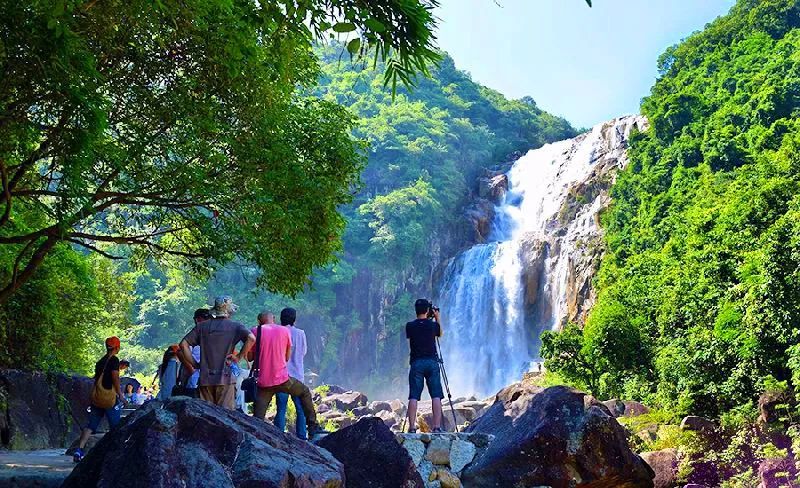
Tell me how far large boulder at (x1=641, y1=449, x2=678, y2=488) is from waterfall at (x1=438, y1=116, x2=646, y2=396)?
18.8 metres

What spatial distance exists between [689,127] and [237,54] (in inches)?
1211

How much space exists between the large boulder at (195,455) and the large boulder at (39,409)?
9.13 m

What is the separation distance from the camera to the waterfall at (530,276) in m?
33.3

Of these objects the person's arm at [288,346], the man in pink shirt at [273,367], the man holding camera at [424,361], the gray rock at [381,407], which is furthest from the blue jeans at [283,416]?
the gray rock at [381,407]

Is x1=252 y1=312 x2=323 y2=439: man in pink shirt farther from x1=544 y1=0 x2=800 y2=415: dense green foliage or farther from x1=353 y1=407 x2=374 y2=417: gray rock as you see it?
x1=353 y1=407 x2=374 y2=417: gray rock

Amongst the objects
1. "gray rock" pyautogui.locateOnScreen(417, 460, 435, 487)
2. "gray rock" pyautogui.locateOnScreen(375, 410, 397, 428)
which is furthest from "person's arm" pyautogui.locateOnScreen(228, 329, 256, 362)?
"gray rock" pyautogui.locateOnScreen(375, 410, 397, 428)

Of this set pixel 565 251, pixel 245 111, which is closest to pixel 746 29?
pixel 565 251

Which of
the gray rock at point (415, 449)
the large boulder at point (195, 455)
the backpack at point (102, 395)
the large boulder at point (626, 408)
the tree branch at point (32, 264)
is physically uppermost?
the large boulder at point (626, 408)

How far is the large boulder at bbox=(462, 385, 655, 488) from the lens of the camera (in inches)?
310

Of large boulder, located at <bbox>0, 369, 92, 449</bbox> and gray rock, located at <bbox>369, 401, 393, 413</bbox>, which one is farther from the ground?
gray rock, located at <bbox>369, 401, 393, 413</bbox>

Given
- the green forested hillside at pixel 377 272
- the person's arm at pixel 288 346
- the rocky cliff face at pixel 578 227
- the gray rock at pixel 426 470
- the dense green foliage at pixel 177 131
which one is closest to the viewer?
the dense green foliage at pixel 177 131

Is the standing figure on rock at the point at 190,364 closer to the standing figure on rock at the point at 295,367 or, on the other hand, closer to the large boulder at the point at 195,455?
the standing figure on rock at the point at 295,367

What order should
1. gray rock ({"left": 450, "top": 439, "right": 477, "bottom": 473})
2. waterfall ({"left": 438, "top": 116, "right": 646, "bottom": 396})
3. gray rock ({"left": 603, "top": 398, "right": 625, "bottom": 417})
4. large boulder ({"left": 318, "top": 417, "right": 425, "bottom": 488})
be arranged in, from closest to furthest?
large boulder ({"left": 318, "top": 417, "right": 425, "bottom": 488})
gray rock ({"left": 450, "top": 439, "right": 477, "bottom": 473})
gray rock ({"left": 603, "top": 398, "right": 625, "bottom": 417})
waterfall ({"left": 438, "top": 116, "right": 646, "bottom": 396})

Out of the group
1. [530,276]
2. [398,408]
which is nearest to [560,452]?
[398,408]
